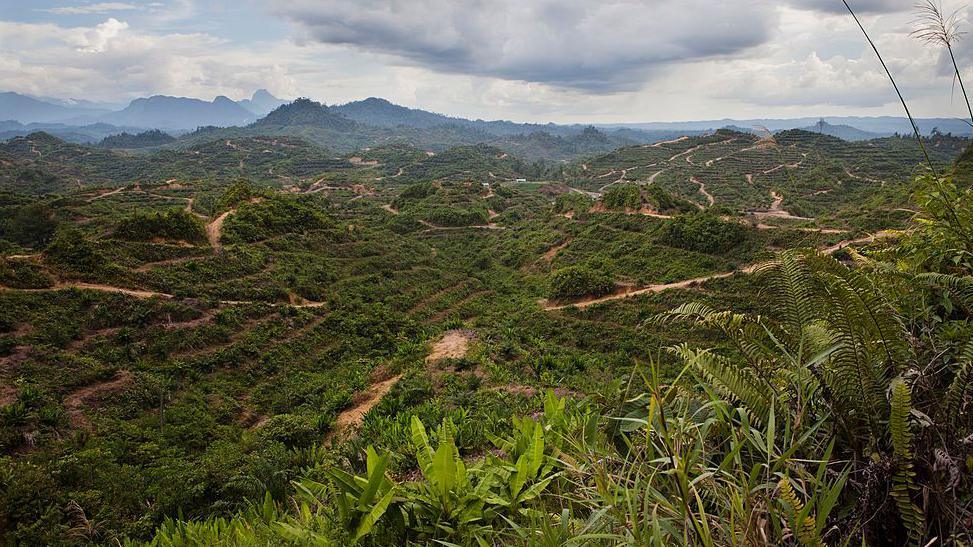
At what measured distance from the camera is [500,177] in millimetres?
111062

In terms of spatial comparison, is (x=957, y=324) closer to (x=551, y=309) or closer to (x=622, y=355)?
(x=622, y=355)

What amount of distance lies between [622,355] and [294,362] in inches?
634

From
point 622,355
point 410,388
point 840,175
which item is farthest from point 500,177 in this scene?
point 410,388

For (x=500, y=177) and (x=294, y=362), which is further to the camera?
(x=500, y=177)

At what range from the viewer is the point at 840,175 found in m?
65.5

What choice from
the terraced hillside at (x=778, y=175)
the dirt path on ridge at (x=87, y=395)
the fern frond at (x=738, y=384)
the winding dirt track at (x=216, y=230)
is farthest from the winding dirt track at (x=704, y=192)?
the fern frond at (x=738, y=384)

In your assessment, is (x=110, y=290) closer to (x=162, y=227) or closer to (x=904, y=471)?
(x=162, y=227)

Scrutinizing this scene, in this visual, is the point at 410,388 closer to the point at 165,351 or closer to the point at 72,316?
the point at 165,351

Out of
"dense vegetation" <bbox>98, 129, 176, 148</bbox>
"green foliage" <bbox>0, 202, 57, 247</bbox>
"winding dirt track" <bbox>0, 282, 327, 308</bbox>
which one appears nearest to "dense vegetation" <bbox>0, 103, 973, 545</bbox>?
"winding dirt track" <bbox>0, 282, 327, 308</bbox>

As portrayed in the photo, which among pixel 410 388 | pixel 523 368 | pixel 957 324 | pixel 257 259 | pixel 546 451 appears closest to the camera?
pixel 957 324

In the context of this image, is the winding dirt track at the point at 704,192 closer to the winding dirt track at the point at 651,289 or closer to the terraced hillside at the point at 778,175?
the terraced hillside at the point at 778,175

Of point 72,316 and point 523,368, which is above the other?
point 72,316

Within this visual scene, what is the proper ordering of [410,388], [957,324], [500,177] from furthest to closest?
1. [500,177]
2. [410,388]
3. [957,324]

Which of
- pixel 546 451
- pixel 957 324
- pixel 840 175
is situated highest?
pixel 840 175
